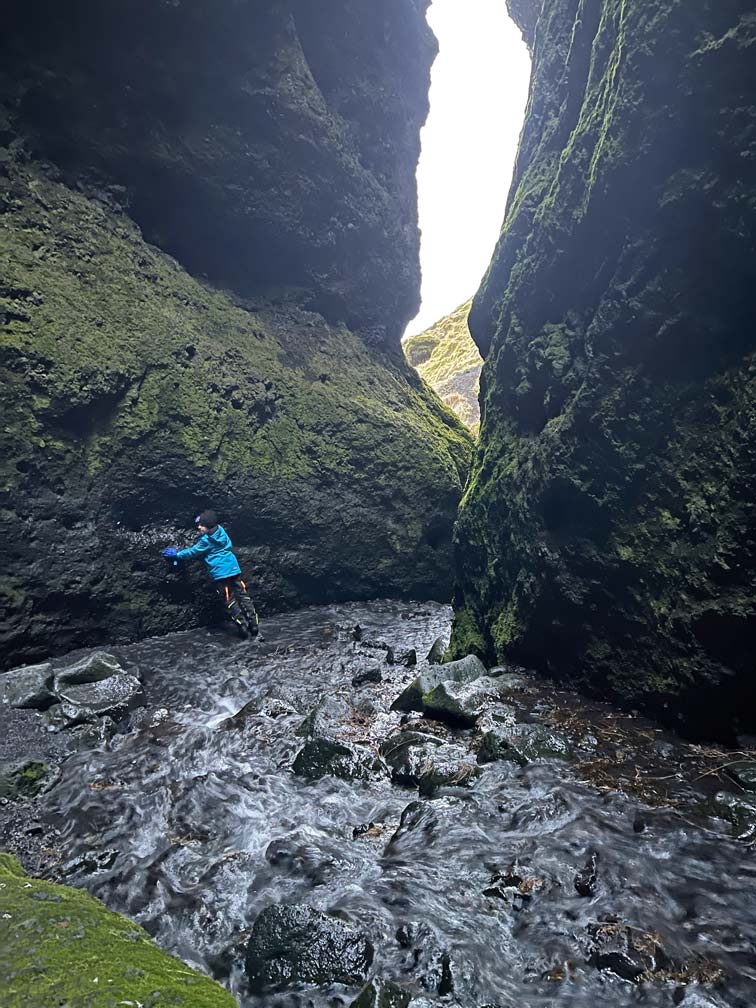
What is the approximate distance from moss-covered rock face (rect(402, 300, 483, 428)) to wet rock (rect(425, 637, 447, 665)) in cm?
3979

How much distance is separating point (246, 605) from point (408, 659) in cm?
373

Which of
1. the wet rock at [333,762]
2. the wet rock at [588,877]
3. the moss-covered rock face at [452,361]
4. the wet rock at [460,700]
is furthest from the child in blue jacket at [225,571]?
the moss-covered rock face at [452,361]

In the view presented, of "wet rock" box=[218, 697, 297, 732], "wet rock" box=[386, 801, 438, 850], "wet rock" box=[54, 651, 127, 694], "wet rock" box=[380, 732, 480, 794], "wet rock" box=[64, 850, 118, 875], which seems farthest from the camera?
"wet rock" box=[54, 651, 127, 694]

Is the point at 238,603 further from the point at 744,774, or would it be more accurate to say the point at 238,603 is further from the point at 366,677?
the point at 744,774

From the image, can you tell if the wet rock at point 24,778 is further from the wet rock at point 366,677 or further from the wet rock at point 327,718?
the wet rock at point 366,677

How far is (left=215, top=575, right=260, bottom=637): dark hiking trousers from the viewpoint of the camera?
1119cm

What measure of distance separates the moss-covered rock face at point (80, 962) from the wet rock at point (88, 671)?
483 centimetres

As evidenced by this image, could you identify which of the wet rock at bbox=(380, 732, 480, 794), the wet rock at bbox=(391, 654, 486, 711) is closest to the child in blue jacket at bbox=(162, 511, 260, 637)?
the wet rock at bbox=(391, 654, 486, 711)

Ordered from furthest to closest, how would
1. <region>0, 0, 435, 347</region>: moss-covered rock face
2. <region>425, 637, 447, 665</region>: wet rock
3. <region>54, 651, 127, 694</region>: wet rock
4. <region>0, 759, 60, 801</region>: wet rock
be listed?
<region>0, 0, 435, 347</region>: moss-covered rock face → <region>425, 637, 447, 665</region>: wet rock → <region>54, 651, 127, 694</region>: wet rock → <region>0, 759, 60, 801</region>: wet rock

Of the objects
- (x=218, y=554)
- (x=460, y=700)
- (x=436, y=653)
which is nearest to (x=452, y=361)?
(x=218, y=554)

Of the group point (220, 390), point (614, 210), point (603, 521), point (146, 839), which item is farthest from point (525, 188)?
point (146, 839)

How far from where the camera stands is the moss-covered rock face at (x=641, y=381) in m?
5.46

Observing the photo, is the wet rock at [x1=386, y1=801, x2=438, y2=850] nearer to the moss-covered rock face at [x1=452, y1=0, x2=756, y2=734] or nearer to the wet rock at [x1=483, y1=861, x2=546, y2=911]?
the wet rock at [x1=483, y1=861, x2=546, y2=911]

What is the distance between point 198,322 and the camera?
13438mm
